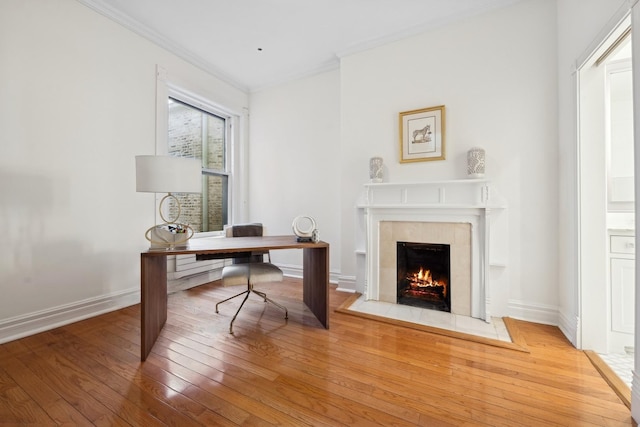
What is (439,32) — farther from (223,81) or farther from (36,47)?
(36,47)

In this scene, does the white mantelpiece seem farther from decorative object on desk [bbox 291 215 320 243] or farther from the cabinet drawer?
decorative object on desk [bbox 291 215 320 243]

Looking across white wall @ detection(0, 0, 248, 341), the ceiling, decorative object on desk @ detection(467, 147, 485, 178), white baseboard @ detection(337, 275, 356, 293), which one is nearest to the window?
white wall @ detection(0, 0, 248, 341)

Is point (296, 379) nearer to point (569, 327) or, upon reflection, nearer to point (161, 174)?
point (161, 174)

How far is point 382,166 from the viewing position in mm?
2855

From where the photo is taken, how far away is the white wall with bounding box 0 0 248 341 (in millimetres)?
2004

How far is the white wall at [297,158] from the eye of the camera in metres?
3.54

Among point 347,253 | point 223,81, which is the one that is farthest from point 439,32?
point 223,81

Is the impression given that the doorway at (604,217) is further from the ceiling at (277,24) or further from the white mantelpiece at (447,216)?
the ceiling at (277,24)

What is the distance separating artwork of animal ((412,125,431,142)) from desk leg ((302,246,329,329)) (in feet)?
5.11

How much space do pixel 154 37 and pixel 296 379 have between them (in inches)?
144

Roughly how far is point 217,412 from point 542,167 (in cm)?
301

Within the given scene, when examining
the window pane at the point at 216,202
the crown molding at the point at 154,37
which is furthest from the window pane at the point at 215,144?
the crown molding at the point at 154,37

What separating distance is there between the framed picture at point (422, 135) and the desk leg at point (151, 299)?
2.51 metres

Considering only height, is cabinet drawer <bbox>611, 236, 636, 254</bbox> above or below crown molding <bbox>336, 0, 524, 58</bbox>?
below
